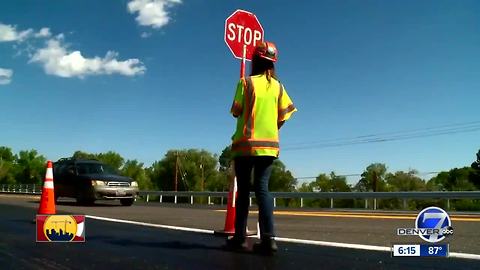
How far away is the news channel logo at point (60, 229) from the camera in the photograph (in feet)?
16.9

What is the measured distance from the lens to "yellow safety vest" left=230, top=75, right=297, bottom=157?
462 cm

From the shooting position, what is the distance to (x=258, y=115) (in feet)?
15.4

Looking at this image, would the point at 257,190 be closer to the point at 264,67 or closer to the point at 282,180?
the point at 264,67

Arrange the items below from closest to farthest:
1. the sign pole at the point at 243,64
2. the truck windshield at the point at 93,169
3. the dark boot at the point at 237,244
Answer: the dark boot at the point at 237,244
the sign pole at the point at 243,64
the truck windshield at the point at 93,169

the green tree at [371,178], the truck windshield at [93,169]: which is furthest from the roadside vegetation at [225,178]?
the truck windshield at [93,169]

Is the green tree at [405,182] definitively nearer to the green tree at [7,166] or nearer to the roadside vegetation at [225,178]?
the roadside vegetation at [225,178]

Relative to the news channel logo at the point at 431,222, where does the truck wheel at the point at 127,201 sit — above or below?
below

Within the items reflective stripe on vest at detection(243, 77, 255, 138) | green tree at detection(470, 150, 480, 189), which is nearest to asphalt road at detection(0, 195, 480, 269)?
reflective stripe on vest at detection(243, 77, 255, 138)

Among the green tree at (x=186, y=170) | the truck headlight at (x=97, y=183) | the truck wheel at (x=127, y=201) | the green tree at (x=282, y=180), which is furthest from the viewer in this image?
the green tree at (x=282, y=180)

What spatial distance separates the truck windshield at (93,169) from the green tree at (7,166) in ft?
371

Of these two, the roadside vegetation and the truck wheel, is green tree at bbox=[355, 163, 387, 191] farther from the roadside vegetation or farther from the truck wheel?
the truck wheel

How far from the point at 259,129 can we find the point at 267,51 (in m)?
0.81

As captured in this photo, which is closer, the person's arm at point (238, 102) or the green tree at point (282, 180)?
the person's arm at point (238, 102)

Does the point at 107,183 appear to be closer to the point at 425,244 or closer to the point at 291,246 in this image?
the point at 291,246
